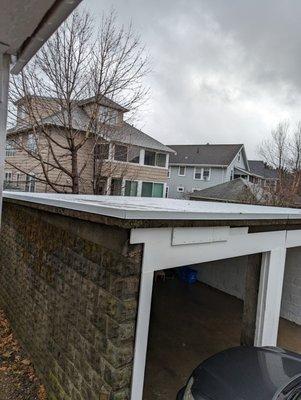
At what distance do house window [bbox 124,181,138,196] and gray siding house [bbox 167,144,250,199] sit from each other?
37.9ft

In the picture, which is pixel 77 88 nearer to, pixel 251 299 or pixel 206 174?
pixel 251 299

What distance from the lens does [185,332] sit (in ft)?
18.0

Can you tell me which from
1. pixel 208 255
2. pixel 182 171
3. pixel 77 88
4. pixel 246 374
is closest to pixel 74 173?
pixel 77 88

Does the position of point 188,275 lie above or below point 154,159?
below

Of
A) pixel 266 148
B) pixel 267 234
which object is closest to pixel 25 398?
pixel 267 234

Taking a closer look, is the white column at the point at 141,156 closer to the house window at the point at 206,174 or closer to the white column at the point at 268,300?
the house window at the point at 206,174

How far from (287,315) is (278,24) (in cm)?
911

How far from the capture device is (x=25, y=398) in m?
3.48

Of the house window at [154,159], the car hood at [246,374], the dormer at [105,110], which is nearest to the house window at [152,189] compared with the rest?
the house window at [154,159]

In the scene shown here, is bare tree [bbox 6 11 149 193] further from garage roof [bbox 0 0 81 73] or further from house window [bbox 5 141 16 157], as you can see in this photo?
garage roof [bbox 0 0 81 73]

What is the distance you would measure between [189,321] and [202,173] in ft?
91.3

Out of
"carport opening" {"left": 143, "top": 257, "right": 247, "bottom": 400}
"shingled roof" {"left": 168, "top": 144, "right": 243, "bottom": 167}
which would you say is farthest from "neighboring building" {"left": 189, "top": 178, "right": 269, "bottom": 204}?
"carport opening" {"left": 143, "top": 257, "right": 247, "bottom": 400}

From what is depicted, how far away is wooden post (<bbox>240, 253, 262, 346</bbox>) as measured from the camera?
4129 millimetres

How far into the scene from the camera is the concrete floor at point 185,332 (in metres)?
4.11
